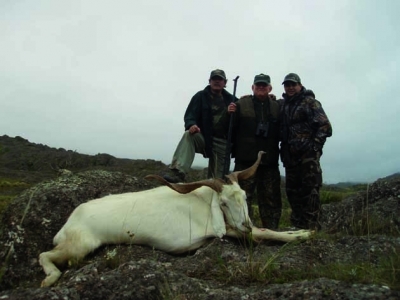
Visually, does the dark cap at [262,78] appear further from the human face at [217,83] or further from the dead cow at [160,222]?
the dead cow at [160,222]

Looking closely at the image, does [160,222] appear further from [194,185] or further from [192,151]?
[192,151]

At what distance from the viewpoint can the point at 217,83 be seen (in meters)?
9.12

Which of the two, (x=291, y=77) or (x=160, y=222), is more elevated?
(x=291, y=77)

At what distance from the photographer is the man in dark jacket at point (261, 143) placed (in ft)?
28.9

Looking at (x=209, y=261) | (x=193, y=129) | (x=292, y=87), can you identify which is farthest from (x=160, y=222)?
(x=292, y=87)

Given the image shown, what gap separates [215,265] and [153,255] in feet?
3.96

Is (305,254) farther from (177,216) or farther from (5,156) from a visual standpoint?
(5,156)

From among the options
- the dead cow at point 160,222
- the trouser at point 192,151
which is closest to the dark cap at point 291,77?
the trouser at point 192,151

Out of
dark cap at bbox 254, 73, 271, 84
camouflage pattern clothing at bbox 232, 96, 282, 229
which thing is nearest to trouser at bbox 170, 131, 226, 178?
camouflage pattern clothing at bbox 232, 96, 282, 229

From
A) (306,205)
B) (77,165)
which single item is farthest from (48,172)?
(306,205)

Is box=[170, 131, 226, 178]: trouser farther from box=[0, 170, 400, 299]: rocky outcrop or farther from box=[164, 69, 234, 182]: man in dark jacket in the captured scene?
box=[0, 170, 400, 299]: rocky outcrop

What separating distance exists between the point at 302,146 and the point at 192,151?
6.61 feet

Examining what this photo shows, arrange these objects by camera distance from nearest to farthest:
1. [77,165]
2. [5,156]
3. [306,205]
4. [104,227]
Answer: [104,227]
[306,205]
[77,165]
[5,156]

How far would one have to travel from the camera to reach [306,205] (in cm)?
855
